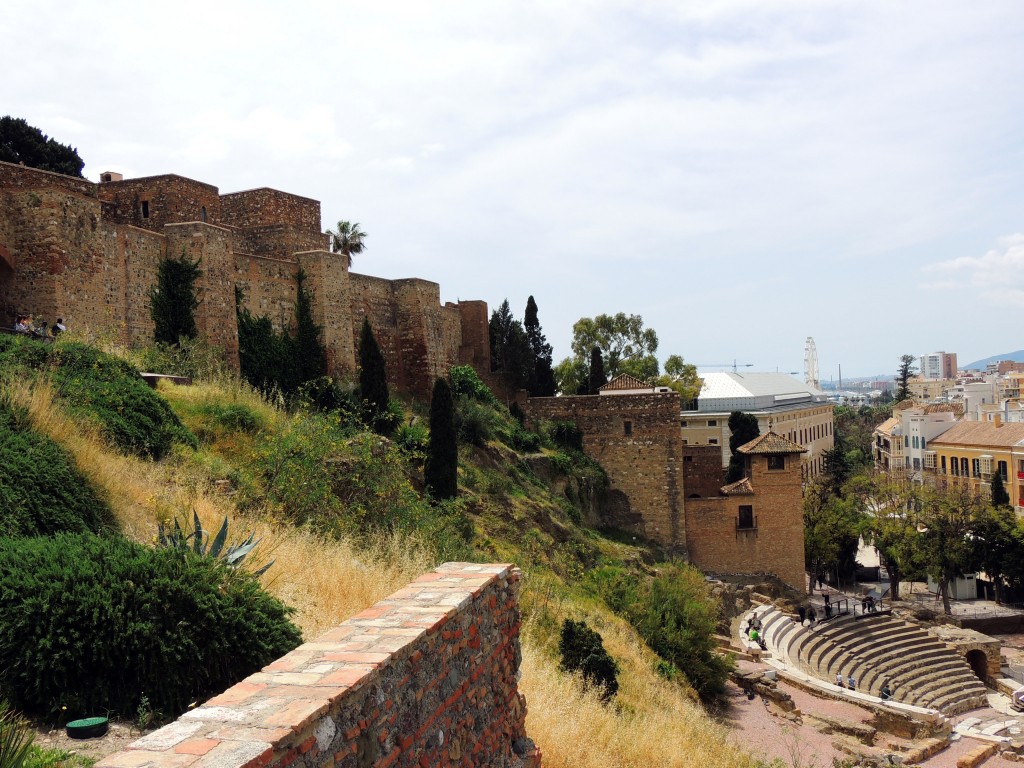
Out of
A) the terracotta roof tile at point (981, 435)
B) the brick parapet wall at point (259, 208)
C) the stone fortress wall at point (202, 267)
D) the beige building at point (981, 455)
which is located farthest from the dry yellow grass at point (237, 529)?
the terracotta roof tile at point (981, 435)

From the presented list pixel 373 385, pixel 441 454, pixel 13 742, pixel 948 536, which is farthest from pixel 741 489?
pixel 13 742

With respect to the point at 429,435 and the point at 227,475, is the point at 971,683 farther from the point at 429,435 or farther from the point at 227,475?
the point at 227,475

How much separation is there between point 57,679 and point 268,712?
2177 mm

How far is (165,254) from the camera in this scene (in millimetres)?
17656

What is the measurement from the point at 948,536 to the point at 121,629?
32.2 m

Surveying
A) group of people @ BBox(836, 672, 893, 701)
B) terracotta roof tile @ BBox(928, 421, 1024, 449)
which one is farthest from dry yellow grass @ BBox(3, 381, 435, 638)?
terracotta roof tile @ BBox(928, 421, 1024, 449)

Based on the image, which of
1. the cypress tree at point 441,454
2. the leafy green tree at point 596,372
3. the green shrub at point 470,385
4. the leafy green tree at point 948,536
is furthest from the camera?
the leafy green tree at point 596,372

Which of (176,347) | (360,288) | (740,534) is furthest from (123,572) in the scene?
(740,534)

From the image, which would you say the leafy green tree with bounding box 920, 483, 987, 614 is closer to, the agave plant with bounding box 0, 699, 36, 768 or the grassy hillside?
the grassy hillside

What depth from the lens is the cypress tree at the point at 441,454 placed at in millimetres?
19141

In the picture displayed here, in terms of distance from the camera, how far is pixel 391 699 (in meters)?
3.76

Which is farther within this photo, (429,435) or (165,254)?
(429,435)

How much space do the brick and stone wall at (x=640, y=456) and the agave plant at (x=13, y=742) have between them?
79.8 feet

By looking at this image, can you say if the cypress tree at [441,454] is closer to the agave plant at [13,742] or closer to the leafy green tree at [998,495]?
the agave plant at [13,742]
